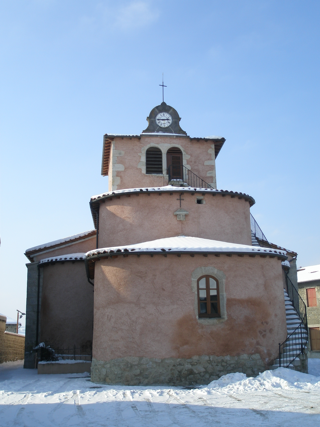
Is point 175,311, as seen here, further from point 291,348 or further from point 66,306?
point 66,306

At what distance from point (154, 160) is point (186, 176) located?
1.65 m

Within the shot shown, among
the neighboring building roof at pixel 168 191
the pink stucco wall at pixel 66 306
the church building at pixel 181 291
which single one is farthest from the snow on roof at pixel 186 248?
the pink stucco wall at pixel 66 306

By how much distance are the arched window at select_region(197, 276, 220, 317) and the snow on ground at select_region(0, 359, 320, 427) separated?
6.06 feet

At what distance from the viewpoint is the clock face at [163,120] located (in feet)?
65.9

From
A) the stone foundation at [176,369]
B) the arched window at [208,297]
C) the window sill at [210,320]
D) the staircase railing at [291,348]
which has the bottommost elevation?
the stone foundation at [176,369]

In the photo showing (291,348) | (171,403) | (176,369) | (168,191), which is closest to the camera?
(171,403)

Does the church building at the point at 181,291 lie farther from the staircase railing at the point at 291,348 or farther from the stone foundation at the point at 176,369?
the staircase railing at the point at 291,348

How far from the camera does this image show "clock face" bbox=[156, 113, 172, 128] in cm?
2009

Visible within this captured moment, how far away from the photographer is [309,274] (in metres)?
33.0

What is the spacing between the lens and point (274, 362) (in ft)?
41.0

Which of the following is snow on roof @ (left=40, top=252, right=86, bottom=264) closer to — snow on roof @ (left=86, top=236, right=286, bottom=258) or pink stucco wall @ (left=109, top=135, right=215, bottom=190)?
pink stucco wall @ (left=109, top=135, right=215, bottom=190)

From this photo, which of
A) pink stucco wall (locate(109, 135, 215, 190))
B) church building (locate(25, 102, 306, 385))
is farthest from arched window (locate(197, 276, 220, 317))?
pink stucco wall (locate(109, 135, 215, 190))

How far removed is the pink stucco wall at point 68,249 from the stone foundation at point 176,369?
8.57 meters

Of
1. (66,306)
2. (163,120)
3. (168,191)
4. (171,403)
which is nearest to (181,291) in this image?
(171,403)
